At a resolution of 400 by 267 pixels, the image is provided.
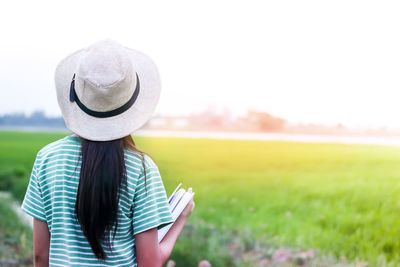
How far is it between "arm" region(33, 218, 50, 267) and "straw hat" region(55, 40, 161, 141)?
277 mm

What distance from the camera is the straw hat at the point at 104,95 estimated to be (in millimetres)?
982

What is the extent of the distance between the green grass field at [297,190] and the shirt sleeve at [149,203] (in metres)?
1.72

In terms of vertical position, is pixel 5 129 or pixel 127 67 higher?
pixel 127 67

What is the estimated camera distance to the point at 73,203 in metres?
1.02

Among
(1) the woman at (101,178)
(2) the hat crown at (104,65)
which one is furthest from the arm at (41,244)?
(2) the hat crown at (104,65)

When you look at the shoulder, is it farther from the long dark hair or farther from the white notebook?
the white notebook

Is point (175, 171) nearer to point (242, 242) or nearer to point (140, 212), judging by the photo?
point (242, 242)

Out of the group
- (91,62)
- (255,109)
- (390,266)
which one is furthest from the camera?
(255,109)

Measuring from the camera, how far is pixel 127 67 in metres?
1.00

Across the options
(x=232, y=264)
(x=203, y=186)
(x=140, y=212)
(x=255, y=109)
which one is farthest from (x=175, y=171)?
(x=140, y=212)

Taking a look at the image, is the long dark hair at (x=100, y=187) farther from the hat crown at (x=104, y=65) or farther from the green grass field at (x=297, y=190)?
the green grass field at (x=297, y=190)

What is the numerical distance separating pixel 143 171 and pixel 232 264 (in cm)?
171

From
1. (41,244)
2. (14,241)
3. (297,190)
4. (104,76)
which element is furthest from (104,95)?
(14,241)

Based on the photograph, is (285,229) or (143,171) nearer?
(143,171)
